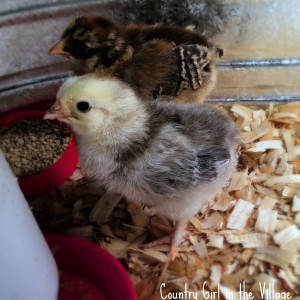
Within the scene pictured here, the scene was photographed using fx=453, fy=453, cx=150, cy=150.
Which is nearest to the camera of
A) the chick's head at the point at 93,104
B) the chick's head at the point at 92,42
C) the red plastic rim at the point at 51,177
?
the chick's head at the point at 93,104

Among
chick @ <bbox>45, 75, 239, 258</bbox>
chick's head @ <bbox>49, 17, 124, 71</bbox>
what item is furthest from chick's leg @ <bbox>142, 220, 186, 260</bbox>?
chick's head @ <bbox>49, 17, 124, 71</bbox>

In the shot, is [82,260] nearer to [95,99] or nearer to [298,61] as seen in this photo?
[95,99]

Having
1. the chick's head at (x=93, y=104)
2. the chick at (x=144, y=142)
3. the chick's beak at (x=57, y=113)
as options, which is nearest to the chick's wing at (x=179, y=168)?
the chick at (x=144, y=142)

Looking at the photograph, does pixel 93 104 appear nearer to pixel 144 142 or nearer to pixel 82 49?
pixel 144 142

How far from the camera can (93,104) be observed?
3.45ft

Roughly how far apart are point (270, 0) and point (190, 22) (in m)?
0.30

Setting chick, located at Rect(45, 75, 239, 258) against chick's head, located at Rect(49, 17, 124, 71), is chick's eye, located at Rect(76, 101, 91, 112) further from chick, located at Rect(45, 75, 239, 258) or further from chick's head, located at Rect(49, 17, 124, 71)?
chick's head, located at Rect(49, 17, 124, 71)

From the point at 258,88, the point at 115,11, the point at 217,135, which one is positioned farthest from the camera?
the point at 258,88

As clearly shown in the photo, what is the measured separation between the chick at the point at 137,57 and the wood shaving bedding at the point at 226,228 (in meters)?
0.39

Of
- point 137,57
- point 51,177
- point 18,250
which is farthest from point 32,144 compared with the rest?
point 18,250

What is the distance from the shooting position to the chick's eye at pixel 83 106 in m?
1.06

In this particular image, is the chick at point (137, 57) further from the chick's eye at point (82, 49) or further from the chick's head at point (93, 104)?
the chick's head at point (93, 104)

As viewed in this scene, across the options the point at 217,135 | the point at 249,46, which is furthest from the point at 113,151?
the point at 249,46

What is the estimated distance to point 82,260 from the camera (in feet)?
4.19
